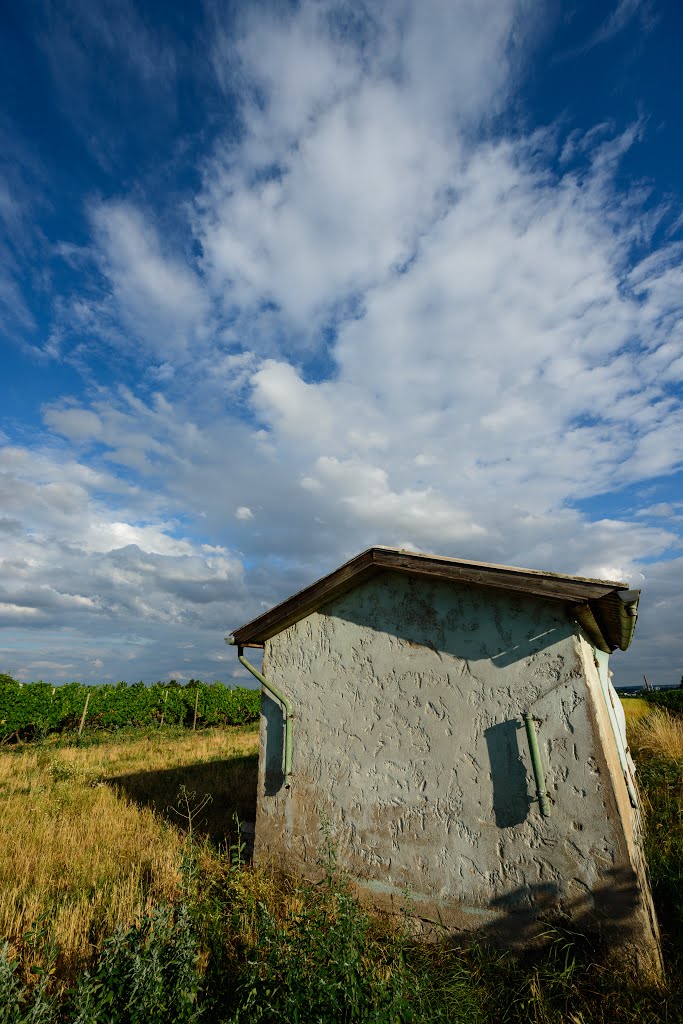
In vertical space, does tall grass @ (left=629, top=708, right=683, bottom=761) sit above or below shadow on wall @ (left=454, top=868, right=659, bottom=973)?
above

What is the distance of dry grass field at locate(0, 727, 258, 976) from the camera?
5.22m

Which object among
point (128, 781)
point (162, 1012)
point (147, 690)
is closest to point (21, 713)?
point (147, 690)

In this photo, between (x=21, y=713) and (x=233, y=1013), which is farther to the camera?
(x=21, y=713)

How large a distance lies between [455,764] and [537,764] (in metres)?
0.88

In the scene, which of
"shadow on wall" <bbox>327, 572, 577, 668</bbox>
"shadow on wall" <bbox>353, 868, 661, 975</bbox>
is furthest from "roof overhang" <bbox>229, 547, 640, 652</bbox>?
"shadow on wall" <bbox>353, 868, 661, 975</bbox>

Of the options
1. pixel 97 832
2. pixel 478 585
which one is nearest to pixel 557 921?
pixel 478 585

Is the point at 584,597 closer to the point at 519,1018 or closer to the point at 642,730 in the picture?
the point at 519,1018

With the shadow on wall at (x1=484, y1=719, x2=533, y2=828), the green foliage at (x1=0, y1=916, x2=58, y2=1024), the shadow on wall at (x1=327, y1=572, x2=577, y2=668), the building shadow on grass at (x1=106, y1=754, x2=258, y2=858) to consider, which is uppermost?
the shadow on wall at (x1=327, y1=572, x2=577, y2=668)

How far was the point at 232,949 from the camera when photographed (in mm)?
4684

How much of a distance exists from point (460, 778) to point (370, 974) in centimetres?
190

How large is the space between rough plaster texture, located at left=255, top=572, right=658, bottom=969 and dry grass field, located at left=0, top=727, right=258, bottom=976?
5.80ft

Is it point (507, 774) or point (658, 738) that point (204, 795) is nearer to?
point (507, 774)

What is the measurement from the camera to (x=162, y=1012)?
12.0 feet

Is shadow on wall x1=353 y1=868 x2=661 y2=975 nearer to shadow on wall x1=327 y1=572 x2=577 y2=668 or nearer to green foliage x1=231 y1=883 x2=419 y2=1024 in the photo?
green foliage x1=231 y1=883 x2=419 y2=1024
